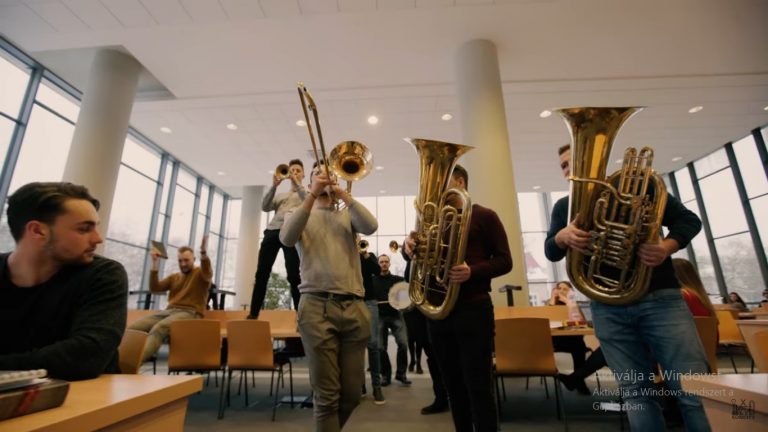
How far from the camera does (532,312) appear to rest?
3.98 m

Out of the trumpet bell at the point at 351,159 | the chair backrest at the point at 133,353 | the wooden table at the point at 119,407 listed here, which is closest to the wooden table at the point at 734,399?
the wooden table at the point at 119,407

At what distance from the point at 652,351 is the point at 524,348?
1.15 metres

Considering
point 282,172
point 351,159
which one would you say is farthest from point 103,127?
point 351,159

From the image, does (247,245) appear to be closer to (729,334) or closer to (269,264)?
(269,264)

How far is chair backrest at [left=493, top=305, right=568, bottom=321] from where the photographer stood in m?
3.79

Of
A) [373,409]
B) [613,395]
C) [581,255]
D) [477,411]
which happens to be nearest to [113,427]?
[477,411]

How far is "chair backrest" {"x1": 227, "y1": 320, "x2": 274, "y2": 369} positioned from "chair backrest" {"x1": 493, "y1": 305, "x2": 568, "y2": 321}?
88.3 inches

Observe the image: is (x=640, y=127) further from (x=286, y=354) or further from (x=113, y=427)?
(x=113, y=427)

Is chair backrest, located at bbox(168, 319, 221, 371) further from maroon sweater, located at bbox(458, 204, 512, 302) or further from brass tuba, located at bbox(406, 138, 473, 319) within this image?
maroon sweater, located at bbox(458, 204, 512, 302)

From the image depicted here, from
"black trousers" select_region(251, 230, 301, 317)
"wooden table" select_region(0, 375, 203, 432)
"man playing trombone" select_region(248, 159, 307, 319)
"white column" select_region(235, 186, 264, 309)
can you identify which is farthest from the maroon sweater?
"white column" select_region(235, 186, 264, 309)

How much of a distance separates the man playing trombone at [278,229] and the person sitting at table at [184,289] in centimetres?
73

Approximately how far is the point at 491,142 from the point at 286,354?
3394mm

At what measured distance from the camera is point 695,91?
6.13 m

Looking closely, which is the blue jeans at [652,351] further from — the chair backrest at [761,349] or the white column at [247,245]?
the white column at [247,245]
